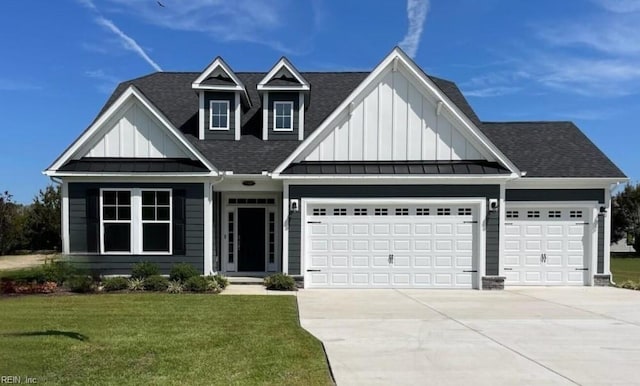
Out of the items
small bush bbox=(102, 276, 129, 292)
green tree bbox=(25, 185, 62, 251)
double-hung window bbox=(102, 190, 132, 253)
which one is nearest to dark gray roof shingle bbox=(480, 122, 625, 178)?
double-hung window bbox=(102, 190, 132, 253)

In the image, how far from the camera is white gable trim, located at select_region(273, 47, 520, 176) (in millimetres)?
14367

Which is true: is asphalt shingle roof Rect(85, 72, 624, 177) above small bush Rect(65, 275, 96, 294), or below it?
above

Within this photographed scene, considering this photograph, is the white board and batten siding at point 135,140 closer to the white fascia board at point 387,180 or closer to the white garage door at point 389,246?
the white fascia board at point 387,180

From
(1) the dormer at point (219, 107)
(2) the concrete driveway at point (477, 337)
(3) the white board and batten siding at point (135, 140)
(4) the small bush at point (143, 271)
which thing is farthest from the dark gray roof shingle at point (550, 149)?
(4) the small bush at point (143, 271)

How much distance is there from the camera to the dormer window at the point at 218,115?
17.4m

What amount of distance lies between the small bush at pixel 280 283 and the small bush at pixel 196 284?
5.85 ft

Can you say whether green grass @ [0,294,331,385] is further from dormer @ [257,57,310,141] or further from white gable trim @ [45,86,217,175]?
dormer @ [257,57,310,141]

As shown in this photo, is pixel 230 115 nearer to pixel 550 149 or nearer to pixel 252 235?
pixel 252 235

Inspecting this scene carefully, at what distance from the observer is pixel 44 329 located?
8.30 metres

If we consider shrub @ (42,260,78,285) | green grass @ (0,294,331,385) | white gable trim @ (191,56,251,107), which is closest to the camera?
green grass @ (0,294,331,385)

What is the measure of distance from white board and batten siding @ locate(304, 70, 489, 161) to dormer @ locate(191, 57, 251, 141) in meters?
4.06

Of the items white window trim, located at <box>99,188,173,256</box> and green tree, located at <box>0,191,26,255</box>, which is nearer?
white window trim, located at <box>99,188,173,256</box>

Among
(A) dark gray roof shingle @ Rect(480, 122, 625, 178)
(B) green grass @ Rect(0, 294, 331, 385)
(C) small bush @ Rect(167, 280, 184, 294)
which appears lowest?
(C) small bush @ Rect(167, 280, 184, 294)

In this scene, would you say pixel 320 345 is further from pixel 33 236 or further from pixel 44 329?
pixel 33 236
